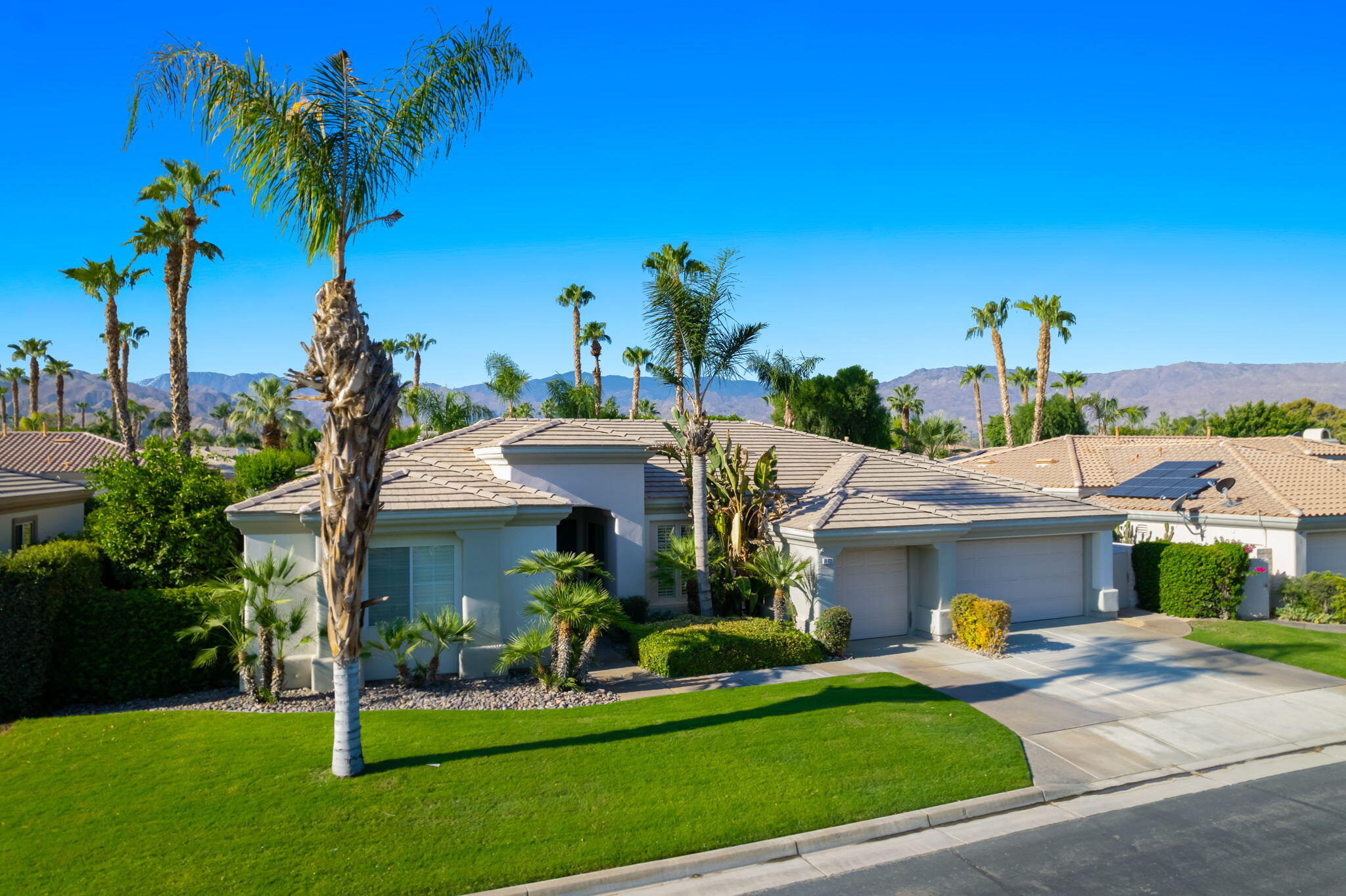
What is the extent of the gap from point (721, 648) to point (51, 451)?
32183 millimetres

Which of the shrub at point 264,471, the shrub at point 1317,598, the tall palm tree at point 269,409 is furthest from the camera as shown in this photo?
the tall palm tree at point 269,409

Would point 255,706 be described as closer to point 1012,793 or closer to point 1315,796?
point 1012,793

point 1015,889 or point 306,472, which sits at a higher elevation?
point 306,472

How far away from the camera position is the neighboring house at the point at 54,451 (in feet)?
103

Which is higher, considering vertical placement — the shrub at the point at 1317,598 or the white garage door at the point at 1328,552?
the white garage door at the point at 1328,552

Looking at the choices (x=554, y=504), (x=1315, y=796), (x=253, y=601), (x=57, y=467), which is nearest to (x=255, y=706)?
(x=253, y=601)

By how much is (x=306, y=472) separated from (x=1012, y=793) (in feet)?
51.4

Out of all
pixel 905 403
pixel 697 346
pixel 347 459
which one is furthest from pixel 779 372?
pixel 905 403

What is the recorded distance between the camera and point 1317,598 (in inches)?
823

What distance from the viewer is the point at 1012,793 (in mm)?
9969

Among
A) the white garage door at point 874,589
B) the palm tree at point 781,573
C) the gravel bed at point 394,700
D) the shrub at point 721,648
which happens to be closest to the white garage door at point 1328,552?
the white garage door at point 874,589

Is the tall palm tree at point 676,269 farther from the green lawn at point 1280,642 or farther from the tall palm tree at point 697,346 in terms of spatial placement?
the green lawn at point 1280,642

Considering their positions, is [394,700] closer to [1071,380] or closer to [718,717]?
[718,717]

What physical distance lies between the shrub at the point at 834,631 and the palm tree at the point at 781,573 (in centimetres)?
104
